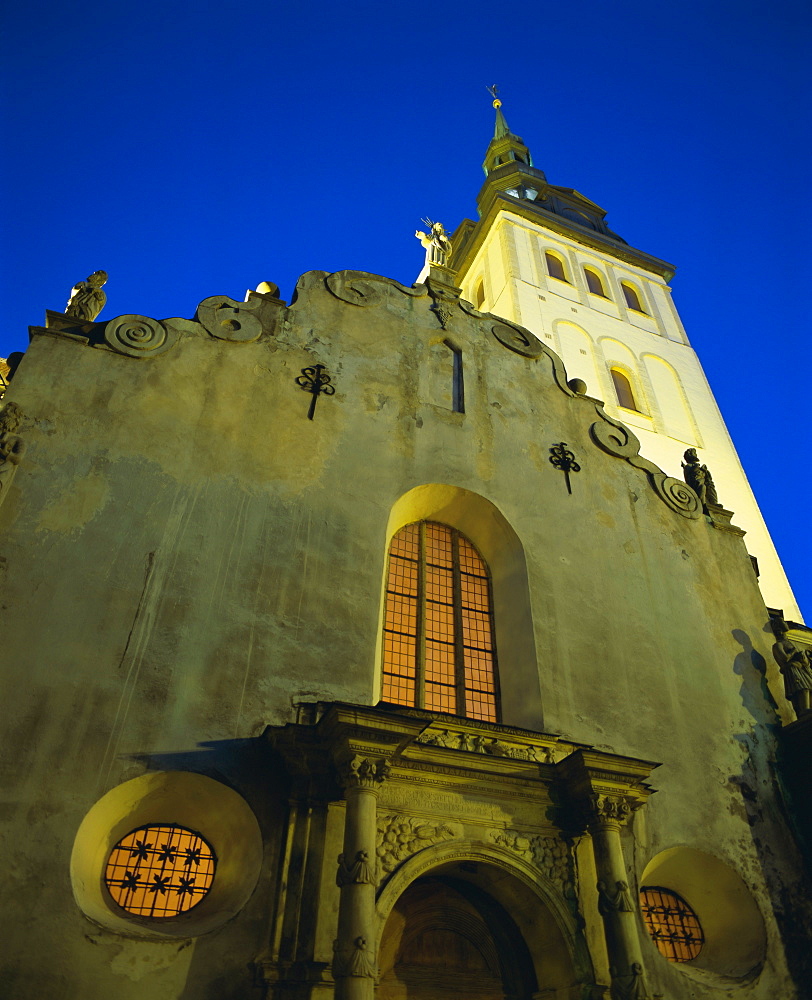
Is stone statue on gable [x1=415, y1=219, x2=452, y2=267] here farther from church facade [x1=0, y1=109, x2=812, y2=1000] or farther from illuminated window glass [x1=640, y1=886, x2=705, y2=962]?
illuminated window glass [x1=640, y1=886, x2=705, y2=962]

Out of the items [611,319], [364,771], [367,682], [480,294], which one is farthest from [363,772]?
[480,294]

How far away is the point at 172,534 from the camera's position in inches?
326

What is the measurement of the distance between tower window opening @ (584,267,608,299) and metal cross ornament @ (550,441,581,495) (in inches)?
729

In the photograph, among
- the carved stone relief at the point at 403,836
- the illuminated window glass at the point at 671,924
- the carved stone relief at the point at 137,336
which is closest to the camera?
the carved stone relief at the point at 403,836

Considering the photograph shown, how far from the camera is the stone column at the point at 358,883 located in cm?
594

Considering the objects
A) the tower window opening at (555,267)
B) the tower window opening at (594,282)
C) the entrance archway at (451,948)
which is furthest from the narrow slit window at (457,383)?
the tower window opening at (594,282)

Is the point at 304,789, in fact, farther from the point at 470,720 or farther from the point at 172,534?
the point at 172,534

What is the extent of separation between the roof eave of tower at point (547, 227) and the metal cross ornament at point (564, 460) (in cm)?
1978

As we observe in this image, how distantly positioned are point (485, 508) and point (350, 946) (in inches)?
227

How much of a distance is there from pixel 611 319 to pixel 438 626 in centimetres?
1998

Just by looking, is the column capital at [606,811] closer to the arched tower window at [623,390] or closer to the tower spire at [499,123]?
the arched tower window at [623,390]

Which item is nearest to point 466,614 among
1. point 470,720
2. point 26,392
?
point 470,720

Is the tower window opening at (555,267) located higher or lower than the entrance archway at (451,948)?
higher

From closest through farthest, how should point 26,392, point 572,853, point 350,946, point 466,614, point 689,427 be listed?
point 350,946 < point 572,853 < point 26,392 < point 466,614 < point 689,427
